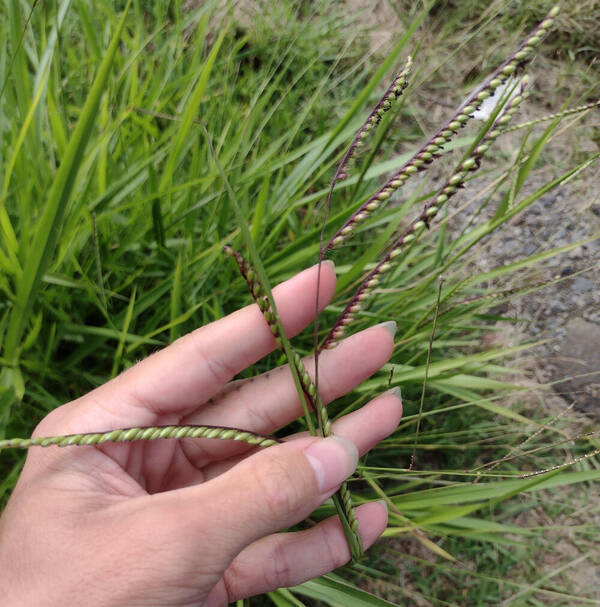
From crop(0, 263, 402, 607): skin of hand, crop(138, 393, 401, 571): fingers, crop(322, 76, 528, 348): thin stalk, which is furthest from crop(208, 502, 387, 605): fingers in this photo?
crop(322, 76, 528, 348): thin stalk

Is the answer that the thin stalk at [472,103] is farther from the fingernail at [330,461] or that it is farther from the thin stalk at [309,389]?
the fingernail at [330,461]

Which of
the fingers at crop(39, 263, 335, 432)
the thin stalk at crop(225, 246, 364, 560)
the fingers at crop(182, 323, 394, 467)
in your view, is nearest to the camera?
the thin stalk at crop(225, 246, 364, 560)

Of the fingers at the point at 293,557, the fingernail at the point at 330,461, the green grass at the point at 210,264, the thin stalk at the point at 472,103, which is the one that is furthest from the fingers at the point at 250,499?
the thin stalk at the point at 472,103

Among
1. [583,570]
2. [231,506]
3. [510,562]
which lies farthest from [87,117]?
[583,570]

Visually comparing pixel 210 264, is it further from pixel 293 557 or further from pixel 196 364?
pixel 293 557

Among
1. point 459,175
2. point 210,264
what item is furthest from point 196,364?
point 459,175

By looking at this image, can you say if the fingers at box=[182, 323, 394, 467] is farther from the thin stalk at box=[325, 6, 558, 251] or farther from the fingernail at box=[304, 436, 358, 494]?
the thin stalk at box=[325, 6, 558, 251]
